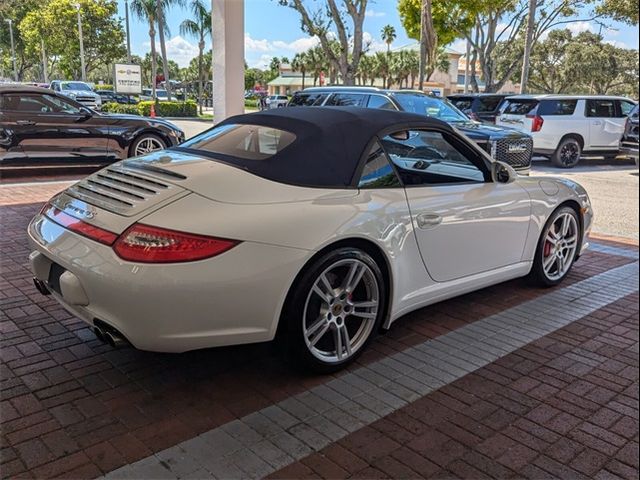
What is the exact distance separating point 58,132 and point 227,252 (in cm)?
807

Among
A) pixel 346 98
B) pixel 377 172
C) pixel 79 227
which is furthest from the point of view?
pixel 346 98

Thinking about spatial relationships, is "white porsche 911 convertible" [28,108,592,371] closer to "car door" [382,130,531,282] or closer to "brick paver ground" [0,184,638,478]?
"car door" [382,130,531,282]

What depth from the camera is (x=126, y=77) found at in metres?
12.8

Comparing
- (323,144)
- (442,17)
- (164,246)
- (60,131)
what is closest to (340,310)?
(323,144)

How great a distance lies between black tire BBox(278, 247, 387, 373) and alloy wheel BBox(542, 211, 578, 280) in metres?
2.13

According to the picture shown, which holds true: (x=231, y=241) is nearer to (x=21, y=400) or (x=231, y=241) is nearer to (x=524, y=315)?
(x=21, y=400)

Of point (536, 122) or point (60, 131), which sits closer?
point (60, 131)

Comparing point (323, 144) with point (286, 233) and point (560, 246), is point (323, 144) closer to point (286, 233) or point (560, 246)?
point (286, 233)

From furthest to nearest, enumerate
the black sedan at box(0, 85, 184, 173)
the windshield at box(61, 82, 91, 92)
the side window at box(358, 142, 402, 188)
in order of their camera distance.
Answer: the windshield at box(61, 82, 91, 92) < the black sedan at box(0, 85, 184, 173) < the side window at box(358, 142, 402, 188)

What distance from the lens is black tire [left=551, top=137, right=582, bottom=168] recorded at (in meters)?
14.3

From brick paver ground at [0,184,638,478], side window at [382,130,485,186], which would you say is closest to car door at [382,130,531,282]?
side window at [382,130,485,186]

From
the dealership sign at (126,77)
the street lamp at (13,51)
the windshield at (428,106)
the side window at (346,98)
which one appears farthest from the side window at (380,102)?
the street lamp at (13,51)

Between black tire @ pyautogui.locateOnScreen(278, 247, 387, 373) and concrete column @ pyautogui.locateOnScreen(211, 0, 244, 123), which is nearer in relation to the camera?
black tire @ pyautogui.locateOnScreen(278, 247, 387, 373)

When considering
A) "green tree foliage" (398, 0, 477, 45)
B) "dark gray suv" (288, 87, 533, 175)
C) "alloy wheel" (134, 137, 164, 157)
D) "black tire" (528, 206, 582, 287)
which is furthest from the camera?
"green tree foliage" (398, 0, 477, 45)
